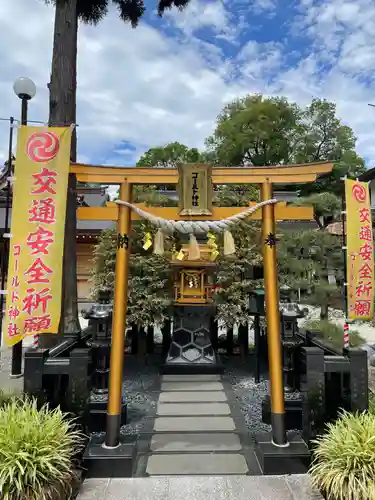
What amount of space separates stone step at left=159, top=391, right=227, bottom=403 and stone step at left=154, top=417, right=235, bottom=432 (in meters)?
0.81

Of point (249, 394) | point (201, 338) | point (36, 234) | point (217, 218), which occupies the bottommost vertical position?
point (249, 394)

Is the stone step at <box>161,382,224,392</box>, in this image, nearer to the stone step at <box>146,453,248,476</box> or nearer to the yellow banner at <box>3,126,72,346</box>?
the stone step at <box>146,453,248,476</box>

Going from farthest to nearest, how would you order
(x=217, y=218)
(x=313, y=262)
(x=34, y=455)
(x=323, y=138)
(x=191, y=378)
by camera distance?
(x=323, y=138)
(x=313, y=262)
(x=191, y=378)
(x=217, y=218)
(x=34, y=455)

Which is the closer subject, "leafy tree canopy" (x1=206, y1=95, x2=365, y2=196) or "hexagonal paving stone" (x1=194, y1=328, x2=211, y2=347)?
"hexagonal paving stone" (x1=194, y1=328, x2=211, y2=347)

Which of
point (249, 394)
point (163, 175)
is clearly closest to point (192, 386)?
point (249, 394)

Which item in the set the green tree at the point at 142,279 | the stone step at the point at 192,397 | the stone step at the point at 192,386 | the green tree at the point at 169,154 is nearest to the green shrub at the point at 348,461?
the stone step at the point at 192,397

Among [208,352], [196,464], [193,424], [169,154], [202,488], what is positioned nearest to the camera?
[202,488]

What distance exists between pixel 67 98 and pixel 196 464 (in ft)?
25.9

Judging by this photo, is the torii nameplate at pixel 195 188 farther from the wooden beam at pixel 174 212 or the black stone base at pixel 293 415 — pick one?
the black stone base at pixel 293 415

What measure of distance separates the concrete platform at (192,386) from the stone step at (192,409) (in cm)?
83

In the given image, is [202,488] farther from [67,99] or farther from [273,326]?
[67,99]

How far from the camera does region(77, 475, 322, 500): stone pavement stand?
145 inches

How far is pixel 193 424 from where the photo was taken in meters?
5.51

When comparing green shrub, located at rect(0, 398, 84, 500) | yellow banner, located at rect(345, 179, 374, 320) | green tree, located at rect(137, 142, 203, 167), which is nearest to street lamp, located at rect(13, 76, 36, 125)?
green shrub, located at rect(0, 398, 84, 500)
